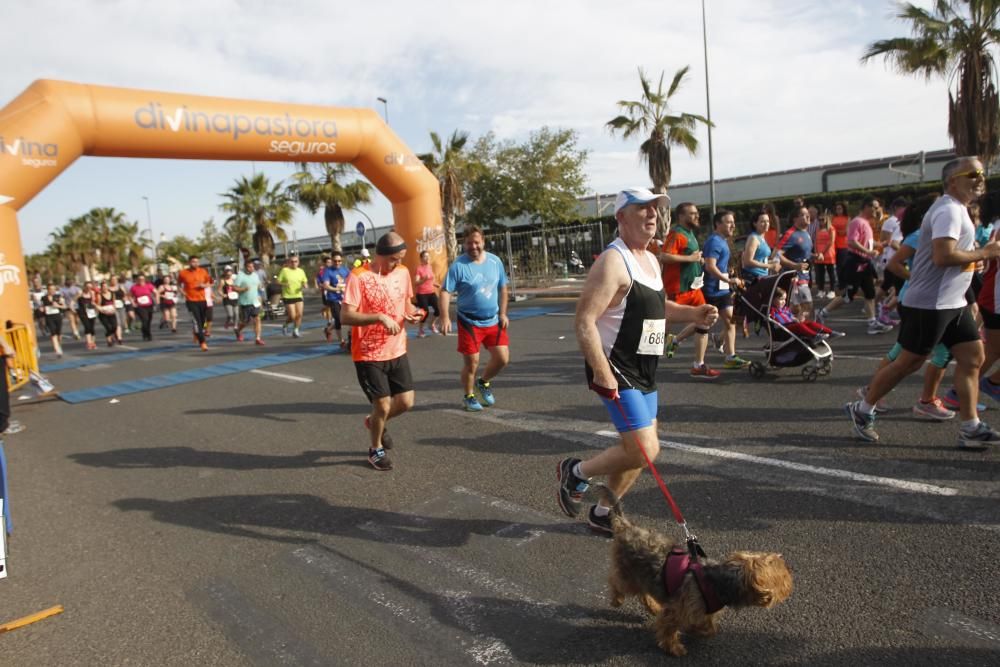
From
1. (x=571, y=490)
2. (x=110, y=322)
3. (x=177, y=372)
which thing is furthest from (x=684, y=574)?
(x=110, y=322)

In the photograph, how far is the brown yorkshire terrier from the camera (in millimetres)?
2312

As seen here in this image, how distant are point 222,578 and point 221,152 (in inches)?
447

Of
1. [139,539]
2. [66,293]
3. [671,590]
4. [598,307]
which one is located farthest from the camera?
[66,293]

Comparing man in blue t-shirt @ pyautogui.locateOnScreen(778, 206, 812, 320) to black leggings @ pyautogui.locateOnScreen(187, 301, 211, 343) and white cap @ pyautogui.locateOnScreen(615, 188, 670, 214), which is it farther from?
black leggings @ pyautogui.locateOnScreen(187, 301, 211, 343)

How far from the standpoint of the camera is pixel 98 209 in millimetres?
59375

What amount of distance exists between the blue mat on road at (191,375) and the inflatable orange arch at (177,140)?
6.71 ft

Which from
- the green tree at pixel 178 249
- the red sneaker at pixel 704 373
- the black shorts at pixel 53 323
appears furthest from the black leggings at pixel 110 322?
the green tree at pixel 178 249

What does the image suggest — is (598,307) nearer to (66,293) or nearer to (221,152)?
(221,152)

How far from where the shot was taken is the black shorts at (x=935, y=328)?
13.9 ft

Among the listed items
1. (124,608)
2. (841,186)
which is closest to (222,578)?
(124,608)

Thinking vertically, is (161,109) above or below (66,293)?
above

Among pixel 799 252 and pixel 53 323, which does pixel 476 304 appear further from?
pixel 53 323

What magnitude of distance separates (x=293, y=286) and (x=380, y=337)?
977cm

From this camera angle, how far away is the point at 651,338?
10.5ft
